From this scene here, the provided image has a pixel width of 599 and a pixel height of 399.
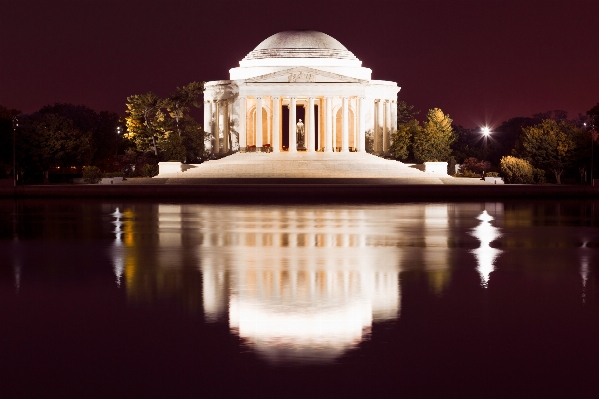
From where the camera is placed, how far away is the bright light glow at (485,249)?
82.0 feet

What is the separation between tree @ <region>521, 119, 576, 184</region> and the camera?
378 ft

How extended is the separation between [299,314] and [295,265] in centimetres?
791

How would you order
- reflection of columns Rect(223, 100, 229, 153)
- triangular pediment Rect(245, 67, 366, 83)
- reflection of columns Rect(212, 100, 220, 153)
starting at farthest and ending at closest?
reflection of columns Rect(212, 100, 220, 153) → reflection of columns Rect(223, 100, 229, 153) → triangular pediment Rect(245, 67, 366, 83)

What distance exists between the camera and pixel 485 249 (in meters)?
30.6

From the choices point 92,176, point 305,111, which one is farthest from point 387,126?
point 92,176

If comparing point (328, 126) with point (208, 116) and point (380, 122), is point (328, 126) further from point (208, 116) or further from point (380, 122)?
point (208, 116)

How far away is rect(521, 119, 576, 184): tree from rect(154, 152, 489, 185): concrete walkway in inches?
756

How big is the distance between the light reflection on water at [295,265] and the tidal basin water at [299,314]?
7 centimetres

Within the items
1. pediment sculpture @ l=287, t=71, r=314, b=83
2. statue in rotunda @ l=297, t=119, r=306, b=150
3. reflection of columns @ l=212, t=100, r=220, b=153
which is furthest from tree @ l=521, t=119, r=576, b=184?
reflection of columns @ l=212, t=100, r=220, b=153

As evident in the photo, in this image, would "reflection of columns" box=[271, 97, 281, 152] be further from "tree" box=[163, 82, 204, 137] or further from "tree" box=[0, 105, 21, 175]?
"tree" box=[0, 105, 21, 175]

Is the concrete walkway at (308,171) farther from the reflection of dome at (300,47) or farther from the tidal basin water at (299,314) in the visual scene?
the tidal basin water at (299,314)

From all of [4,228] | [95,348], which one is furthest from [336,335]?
[4,228]

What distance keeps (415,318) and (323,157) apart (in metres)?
94.0

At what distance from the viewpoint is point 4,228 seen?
1570 inches
